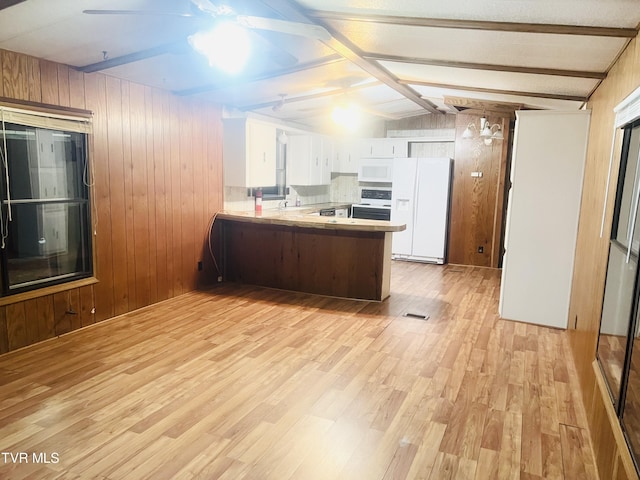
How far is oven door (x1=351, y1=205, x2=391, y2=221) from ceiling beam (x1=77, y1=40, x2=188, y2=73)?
16.4 feet

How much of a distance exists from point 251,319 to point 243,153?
218cm

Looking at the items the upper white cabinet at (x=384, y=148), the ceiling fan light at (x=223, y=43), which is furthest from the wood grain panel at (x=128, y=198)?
the upper white cabinet at (x=384, y=148)

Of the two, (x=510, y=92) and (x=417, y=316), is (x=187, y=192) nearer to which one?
(x=417, y=316)

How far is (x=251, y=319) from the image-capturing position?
4367 mm

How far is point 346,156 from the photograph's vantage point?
8.23 meters

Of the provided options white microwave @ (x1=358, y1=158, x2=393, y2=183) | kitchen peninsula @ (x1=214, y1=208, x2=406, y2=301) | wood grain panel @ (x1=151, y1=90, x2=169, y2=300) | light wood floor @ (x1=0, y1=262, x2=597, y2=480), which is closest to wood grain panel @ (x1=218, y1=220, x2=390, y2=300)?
kitchen peninsula @ (x1=214, y1=208, x2=406, y2=301)

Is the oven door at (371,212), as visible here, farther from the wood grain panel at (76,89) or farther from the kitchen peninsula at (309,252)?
the wood grain panel at (76,89)

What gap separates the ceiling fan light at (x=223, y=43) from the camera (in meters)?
2.32

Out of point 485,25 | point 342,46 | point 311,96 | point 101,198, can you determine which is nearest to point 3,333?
point 101,198

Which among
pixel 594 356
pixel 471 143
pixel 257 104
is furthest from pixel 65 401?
pixel 471 143

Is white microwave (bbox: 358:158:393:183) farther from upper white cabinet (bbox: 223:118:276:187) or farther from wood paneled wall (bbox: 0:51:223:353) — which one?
wood paneled wall (bbox: 0:51:223:353)

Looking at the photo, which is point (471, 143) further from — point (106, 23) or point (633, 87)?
point (106, 23)

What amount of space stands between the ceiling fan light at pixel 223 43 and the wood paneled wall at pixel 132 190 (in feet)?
5.95

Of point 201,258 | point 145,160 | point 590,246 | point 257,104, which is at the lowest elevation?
point 201,258
